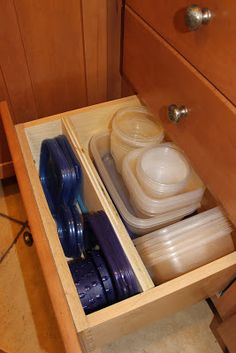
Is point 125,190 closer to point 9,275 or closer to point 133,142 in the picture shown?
point 133,142

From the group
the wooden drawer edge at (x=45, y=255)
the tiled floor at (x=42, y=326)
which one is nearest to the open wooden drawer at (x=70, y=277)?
the wooden drawer edge at (x=45, y=255)

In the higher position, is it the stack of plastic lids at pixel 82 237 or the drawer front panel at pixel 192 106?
the drawer front panel at pixel 192 106

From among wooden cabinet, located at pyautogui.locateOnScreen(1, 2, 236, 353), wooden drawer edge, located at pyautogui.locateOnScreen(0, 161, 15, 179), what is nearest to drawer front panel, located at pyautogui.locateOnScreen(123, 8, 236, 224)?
wooden cabinet, located at pyautogui.locateOnScreen(1, 2, 236, 353)

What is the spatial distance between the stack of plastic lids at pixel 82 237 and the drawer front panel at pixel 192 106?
7.5 inches

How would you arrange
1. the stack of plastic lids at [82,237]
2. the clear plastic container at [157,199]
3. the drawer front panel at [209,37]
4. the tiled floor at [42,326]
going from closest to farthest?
the drawer front panel at [209,37] → the stack of plastic lids at [82,237] → the clear plastic container at [157,199] → the tiled floor at [42,326]

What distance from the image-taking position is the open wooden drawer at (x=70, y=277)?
1.36 ft

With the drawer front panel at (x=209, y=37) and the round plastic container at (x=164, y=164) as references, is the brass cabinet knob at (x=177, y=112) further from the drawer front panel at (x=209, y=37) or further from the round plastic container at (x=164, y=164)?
the round plastic container at (x=164, y=164)

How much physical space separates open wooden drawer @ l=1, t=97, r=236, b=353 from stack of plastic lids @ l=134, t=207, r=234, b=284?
0.05 meters

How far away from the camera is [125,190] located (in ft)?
2.35

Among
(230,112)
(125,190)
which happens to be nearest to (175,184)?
(125,190)

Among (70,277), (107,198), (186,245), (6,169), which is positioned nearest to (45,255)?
(70,277)

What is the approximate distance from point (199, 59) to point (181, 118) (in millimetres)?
101

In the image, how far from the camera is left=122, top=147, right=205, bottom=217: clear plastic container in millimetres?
595

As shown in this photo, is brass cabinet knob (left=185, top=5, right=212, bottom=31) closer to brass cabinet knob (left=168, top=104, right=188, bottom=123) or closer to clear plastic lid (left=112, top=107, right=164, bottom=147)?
brass cabinet knob (left=168, top=104, right=188, bottom=123)
